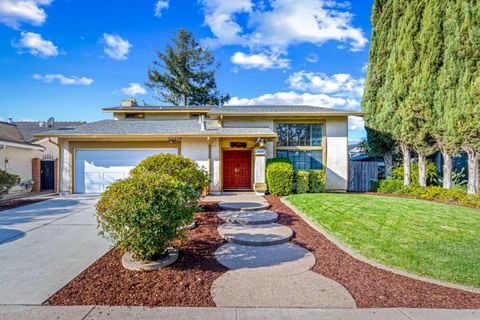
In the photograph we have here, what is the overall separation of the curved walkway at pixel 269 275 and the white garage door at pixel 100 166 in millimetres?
8290

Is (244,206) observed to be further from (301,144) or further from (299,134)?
(299,134)

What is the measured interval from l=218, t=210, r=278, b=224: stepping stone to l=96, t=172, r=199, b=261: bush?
292 cm

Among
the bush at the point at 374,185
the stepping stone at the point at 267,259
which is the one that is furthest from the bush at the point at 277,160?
the stepping stone at the point at 267,259

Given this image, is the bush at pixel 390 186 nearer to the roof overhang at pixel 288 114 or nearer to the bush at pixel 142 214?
the roof overhang at pixel 288 114

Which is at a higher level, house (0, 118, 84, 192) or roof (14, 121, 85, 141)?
roof (14, 121, 85, 141)

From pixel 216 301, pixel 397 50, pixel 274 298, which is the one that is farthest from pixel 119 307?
pixel 397 50

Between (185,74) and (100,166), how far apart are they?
58.0ft

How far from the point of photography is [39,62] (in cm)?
1434

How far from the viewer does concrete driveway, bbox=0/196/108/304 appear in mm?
3482

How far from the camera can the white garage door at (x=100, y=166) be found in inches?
490

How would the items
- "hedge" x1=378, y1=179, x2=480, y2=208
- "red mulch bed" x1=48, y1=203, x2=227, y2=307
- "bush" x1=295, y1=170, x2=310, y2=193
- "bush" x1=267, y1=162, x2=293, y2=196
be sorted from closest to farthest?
1. "red mulch bed" x1=48, y1=203, x2=227, y2=307
2. "hedge" x1=378, y1=179, x2=480, y2=208
3. "bush" x1=267, y1=162, x2=293, y2=196
4. "bush" x1=295, y1=170, x2=310, y2=193

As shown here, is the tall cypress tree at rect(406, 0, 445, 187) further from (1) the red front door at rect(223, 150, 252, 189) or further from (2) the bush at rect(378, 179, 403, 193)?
(1) the red front door at rect(223, 150, 252, 189)

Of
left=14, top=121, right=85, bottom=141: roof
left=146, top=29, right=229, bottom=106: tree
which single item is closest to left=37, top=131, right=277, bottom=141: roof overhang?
left=14, top=121, right=85, bottom=141: roof

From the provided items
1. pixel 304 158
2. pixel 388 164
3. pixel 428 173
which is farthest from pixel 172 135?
pixel 428 173
